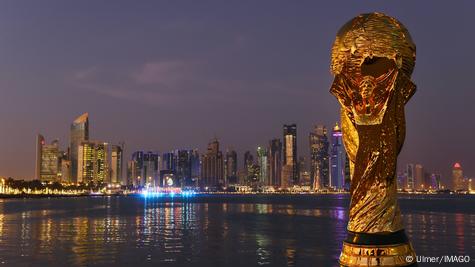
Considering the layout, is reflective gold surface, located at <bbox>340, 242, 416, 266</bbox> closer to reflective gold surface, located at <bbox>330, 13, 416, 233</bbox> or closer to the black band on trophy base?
the black band on trophy base

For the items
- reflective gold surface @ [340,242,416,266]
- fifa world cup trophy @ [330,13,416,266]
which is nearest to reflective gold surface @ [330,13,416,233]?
fifa world cup trophy @ [330,13,416,266]

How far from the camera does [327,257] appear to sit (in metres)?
28.6

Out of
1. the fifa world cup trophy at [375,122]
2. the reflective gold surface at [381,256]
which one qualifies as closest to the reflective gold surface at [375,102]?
the fifa world cup trophy at [375,122]

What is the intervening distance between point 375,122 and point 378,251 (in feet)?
3.52

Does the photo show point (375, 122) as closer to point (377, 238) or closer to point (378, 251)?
point (377, 238)

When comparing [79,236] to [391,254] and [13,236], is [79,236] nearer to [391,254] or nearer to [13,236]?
[13,236]

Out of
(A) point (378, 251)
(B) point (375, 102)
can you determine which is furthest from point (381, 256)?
(B) point (375, 102)

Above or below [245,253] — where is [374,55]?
above

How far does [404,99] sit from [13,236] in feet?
141

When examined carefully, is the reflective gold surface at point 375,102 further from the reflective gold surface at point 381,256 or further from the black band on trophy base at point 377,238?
the reflective gold surface at point 381,256

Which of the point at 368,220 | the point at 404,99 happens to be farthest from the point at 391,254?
the point at 404,99

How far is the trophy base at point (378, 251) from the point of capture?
4.14m

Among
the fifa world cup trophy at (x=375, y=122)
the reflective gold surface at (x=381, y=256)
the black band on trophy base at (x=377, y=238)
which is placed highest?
the fifa world cup trophy at (x=375, y=122)

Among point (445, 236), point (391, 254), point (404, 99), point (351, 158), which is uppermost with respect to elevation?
point (404, 99)
